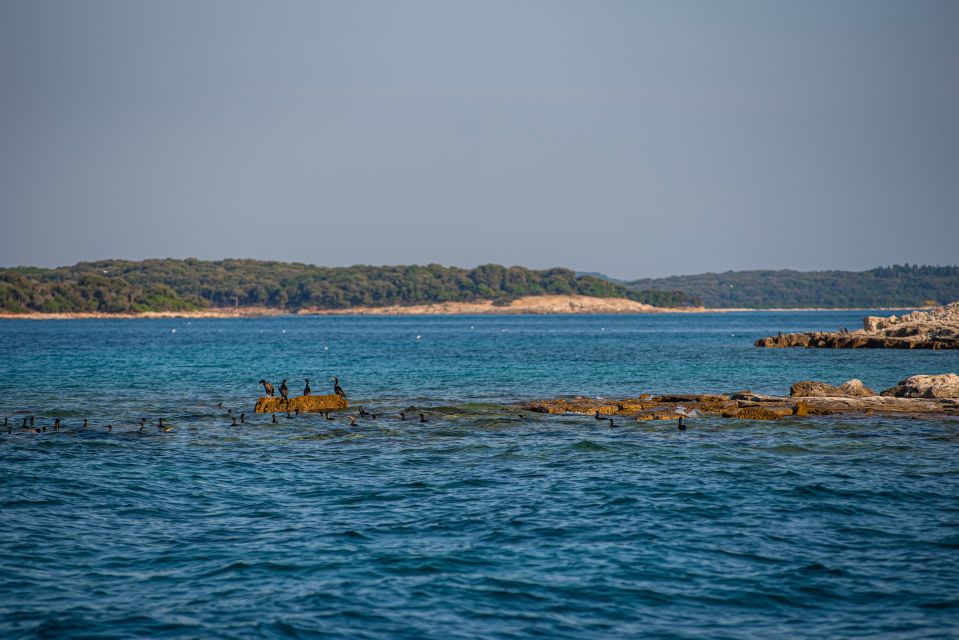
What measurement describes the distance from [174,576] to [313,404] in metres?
21.6

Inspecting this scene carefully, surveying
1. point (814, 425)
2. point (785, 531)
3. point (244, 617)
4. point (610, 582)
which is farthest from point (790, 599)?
point (814, 425)

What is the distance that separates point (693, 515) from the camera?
18.6 meters

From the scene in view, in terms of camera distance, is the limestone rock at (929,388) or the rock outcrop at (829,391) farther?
Answer: the rock outcrop at (829,391)

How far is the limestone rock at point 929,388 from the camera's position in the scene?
1438 inches

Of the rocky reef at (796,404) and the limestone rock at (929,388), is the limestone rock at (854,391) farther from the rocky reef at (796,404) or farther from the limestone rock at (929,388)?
the limestone rock at (929,388)

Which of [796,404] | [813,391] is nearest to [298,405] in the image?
[796,404]

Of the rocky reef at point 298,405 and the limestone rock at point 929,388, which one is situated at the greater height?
the limestone rock at point 929,388

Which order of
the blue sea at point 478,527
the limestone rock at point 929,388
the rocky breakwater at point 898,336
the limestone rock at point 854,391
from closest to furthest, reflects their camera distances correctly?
the blue sea at point 478,527
the limestone rock at point 929,388
the limestone rock at point 854,391
the rocky breakwater at point 898,336

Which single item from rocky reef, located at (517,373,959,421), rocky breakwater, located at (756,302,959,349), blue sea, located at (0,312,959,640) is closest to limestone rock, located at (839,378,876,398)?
rocky reef, located at (517,373,959,421)

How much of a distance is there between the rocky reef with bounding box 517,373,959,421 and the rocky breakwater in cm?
4808

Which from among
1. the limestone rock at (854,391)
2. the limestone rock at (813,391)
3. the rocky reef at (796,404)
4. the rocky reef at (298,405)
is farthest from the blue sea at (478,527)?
the limestone rock at (813,391)

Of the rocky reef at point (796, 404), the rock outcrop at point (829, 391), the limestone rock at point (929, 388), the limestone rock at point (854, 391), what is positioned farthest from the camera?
the rock outcrop at point (829, 391)

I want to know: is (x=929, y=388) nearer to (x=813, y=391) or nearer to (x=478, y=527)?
(x=813, y=391)

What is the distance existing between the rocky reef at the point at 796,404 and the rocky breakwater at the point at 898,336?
4808 centimetres
